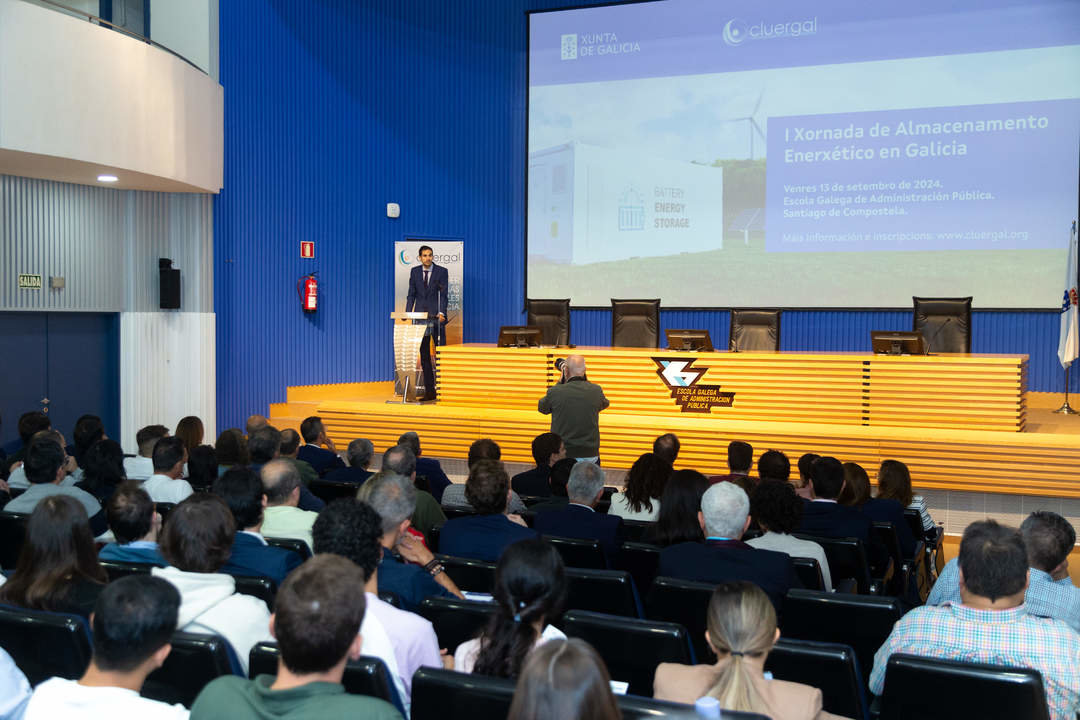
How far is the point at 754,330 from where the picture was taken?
912cm

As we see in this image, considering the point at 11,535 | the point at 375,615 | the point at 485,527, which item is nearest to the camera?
the point at 375,615

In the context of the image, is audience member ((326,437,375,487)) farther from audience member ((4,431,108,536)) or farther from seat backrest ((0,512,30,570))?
seat backrest ((0,512,30,570))

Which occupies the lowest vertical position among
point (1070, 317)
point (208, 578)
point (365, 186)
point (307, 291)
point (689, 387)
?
point (208, 578)

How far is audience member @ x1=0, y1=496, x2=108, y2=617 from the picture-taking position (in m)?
2.67

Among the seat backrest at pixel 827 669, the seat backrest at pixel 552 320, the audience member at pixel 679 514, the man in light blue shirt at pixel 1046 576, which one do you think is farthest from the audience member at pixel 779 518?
the seat backrest at pixel 552 320

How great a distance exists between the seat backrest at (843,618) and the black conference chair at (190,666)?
5.35 feet

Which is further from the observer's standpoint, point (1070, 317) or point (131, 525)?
point (1070, 317)

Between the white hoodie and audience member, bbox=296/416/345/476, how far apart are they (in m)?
3.26

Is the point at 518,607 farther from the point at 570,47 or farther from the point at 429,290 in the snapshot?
the point at 570,47

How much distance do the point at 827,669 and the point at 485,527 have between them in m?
1.57

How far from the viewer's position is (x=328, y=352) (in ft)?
35.5

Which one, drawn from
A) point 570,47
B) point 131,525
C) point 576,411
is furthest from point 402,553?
point 570,47

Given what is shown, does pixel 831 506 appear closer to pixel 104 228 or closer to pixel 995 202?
pixel 995 202

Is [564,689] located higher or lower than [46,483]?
higher
